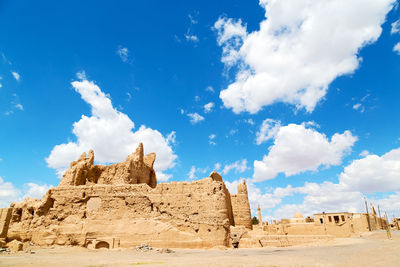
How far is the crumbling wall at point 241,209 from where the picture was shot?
3027 centimetres

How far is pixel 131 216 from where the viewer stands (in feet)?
80.6

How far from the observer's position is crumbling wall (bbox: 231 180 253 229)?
30.3m

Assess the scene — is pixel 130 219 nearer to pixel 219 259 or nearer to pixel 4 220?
pixel 4 220

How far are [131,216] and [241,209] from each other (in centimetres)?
1348

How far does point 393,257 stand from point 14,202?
35.4 meters

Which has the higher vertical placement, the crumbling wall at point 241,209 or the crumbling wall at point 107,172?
the crumbling wall at point 107,172

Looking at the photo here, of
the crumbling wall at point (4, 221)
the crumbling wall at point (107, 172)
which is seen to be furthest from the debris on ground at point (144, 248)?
the crumbling wall at point (4, 221)

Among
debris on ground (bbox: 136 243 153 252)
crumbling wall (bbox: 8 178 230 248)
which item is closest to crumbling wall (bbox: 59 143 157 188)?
crumbling wall (bbox: 8 178 230 248)

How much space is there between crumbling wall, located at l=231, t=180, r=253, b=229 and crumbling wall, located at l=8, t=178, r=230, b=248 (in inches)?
242

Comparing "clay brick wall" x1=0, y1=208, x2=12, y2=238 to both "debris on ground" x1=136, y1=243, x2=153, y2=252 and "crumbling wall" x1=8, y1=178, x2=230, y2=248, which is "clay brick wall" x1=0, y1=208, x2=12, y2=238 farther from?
"debris on ground" x1=136, y1=243, x2=153, y2=252

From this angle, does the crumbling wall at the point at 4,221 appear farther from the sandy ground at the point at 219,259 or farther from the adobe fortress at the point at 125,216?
the sandy ground at the point at 219,259

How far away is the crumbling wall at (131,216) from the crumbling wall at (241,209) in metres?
6.15

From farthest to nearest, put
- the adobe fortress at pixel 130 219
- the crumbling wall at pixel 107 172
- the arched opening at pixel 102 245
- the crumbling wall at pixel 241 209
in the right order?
the crumbling wall at pixel 241 209 < the crumbling wall at pixel 107 172 < the arched opening at pixel 102 245 < the adobe fortress at pixel 130 219

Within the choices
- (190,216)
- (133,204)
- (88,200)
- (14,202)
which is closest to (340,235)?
(190,216)
